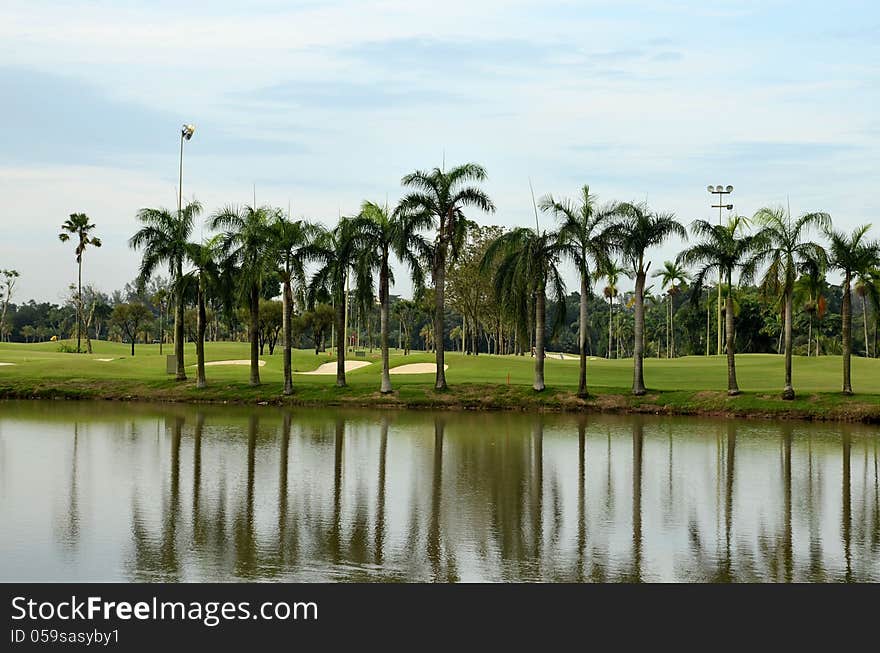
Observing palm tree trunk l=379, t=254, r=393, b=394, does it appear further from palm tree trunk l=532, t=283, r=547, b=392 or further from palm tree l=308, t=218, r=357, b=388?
palm tree trunk l=532, t=283, r=547, b=392

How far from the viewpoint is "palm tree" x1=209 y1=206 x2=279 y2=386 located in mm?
53125

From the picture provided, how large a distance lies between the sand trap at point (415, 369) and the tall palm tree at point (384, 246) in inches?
437

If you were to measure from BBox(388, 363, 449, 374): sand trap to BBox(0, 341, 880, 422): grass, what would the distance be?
571mm

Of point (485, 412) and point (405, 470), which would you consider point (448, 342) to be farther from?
point (405, 470)

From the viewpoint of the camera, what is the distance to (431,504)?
20.8 metres

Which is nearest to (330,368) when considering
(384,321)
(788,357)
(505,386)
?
(384,321)

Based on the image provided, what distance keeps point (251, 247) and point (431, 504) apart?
35438 millimetres

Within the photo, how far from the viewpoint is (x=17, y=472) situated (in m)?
24.4

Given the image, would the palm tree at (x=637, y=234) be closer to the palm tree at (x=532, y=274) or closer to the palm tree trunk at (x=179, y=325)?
the palm tree at (x=532, y=274)

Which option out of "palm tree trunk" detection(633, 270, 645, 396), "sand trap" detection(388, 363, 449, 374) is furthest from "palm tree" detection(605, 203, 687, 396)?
"sand trap" detection(388, 363, 449, 374)

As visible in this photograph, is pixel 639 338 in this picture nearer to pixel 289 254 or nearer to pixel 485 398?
pixel 485 398

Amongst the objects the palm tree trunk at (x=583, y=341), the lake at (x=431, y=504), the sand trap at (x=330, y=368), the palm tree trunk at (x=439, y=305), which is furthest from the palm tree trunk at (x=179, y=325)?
the palm tree trunk at (x=583, y=341)

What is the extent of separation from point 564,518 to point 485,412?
1130 inches
